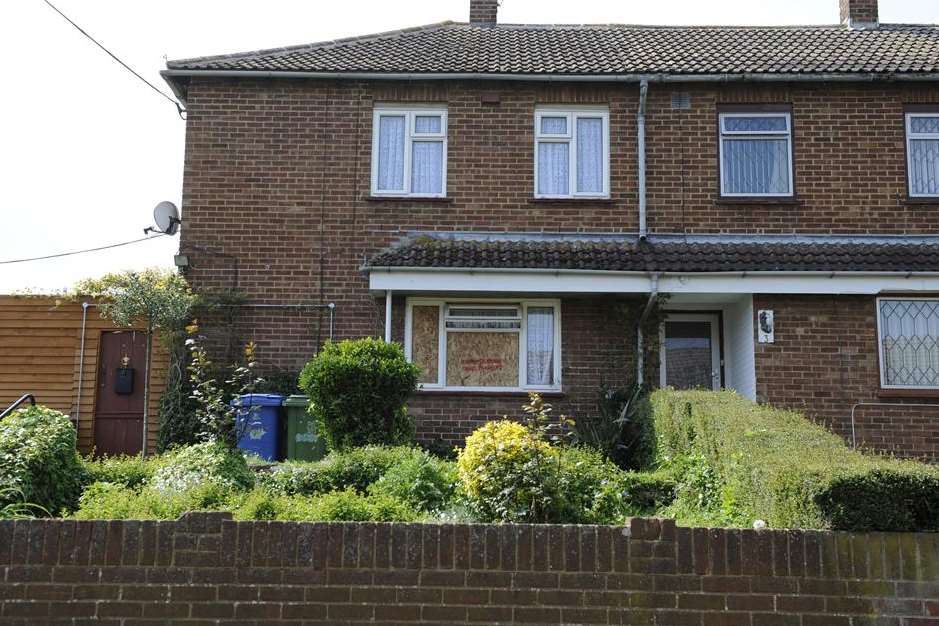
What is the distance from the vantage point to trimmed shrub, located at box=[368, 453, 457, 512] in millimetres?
7770

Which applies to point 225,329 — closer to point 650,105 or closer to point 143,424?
point 143,424

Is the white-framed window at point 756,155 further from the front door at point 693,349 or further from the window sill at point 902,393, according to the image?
the window sill at point 902,393

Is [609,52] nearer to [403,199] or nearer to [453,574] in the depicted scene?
[403,199]

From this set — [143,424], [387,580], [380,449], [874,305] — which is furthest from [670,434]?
[143,424]

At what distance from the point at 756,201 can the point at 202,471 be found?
31.1 feet

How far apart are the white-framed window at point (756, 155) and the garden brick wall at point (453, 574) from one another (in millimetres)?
9375

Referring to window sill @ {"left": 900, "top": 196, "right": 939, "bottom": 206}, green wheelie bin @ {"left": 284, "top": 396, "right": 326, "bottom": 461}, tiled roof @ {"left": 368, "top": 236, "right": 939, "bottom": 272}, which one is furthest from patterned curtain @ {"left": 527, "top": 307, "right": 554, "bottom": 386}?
window sill @ {"left": 900, "top": 196, "right": 939, "bottom": 206}

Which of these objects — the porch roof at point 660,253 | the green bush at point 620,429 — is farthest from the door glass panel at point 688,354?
the porch roof at point 660,253

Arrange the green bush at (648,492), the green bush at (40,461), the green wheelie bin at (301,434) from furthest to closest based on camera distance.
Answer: the green wheelie bin at (301,434), the green bush at (648,492), the green bush at (40,461)

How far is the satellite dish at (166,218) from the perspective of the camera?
14.4 m

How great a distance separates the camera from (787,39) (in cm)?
1631

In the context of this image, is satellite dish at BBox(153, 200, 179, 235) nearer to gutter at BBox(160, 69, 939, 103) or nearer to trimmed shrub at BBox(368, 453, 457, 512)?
gutter at BBox(160, 69, 939, 103)

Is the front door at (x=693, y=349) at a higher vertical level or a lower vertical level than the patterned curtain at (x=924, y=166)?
lower

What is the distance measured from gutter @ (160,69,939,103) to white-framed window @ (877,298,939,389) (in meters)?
3.56
